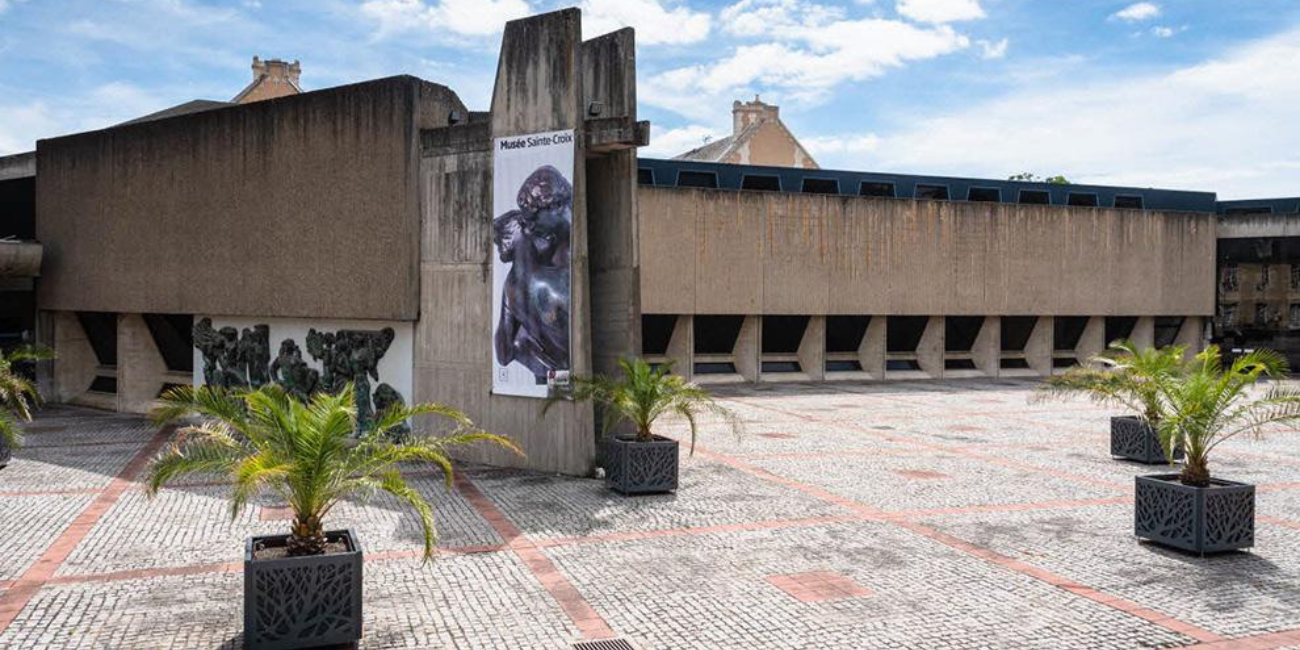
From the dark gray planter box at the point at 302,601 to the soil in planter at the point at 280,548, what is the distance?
210 millimetres

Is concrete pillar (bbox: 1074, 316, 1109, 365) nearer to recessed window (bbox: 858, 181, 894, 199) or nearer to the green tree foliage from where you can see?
recessed window (bbox: 858, 181, 894, 199)

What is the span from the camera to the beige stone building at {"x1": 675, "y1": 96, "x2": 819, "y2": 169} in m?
48.6

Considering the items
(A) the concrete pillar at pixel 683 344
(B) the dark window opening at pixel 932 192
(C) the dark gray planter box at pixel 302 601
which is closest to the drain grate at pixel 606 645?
(C) the dark gray planter box at pixel 302 601

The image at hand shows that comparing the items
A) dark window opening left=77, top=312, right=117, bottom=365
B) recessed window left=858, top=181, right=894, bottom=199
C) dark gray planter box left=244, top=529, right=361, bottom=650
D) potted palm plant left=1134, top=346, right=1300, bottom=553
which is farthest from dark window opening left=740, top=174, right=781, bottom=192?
dark gray planter box left=244, top=529, right=361, bottom=650

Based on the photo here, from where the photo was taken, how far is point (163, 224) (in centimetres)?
2388

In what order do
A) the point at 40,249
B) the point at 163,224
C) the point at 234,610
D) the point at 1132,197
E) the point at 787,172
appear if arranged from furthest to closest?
1. the point at 1132,197
2. the point at 787,172
3. the point at 40,249
4. the point at 163,224
5. the point at 234,610

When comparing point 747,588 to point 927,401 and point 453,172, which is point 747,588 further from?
point 927,401

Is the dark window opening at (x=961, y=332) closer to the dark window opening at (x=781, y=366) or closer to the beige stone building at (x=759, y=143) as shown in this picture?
the dark window opening at (x=781, y=366)

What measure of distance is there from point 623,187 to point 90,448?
12.5 metres

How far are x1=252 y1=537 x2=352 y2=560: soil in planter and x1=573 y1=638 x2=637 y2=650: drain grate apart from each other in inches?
87.1

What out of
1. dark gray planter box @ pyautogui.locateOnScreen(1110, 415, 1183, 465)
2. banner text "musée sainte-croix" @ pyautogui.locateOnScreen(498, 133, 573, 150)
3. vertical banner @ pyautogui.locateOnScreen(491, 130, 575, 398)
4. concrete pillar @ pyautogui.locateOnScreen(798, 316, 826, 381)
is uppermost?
banner text "musée sainte-croix" @ pyautogui.locateOnScreen(498, 133, 573, 150)

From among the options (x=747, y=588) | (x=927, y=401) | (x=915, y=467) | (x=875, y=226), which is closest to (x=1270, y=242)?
(x=875, y=226)

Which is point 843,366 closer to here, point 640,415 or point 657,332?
point 657,332

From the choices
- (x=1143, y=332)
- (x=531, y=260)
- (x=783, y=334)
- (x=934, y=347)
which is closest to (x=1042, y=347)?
(x=934, y=347)
